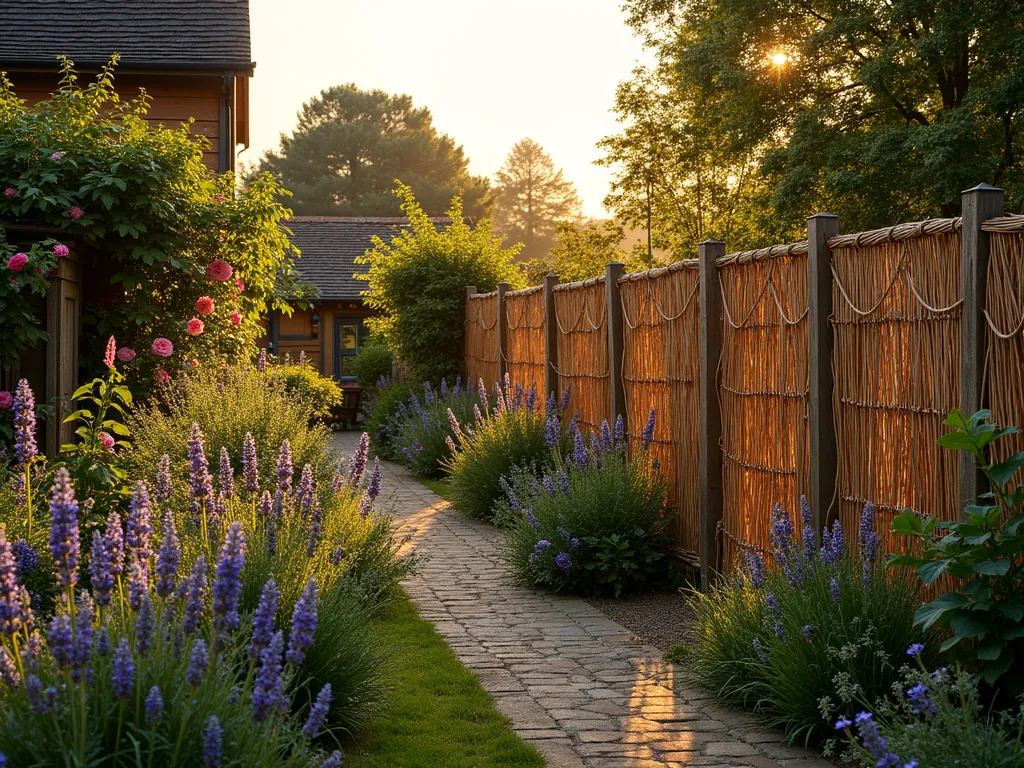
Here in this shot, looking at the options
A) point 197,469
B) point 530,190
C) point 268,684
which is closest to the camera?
point 268,684

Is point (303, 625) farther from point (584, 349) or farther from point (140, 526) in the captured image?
point (584, 349)

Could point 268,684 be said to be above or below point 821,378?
below

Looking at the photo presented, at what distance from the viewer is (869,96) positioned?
78.3ft

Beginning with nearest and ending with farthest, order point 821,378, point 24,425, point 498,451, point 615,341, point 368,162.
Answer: point 24,425
point 821,378
point 615,341
point 498,451
point 368,162

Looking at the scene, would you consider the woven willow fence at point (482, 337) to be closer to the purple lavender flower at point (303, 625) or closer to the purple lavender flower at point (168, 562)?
the purple lavender flower at point (168, 562)

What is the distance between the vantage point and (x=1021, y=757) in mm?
3225

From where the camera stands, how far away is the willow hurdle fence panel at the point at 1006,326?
4074 millimetres

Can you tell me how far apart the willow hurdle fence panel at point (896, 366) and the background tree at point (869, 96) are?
15136 millimetres

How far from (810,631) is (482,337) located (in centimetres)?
1078

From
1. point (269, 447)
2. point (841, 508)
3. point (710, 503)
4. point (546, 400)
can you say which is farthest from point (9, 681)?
point (546, 400)

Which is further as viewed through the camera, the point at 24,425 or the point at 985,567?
the point at 24,425

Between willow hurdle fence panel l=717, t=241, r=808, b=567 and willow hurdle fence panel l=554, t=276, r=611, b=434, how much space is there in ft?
8.08

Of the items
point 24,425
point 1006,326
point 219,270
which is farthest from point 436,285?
point 1006,326

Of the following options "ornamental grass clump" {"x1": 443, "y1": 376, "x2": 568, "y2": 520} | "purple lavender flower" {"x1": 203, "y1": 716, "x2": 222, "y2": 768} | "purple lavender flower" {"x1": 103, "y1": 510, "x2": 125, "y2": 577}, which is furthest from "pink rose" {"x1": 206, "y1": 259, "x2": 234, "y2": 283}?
"purple lavender flower" {"x1": 203, "y1": 716, "x2": 222, "y2": 768}
